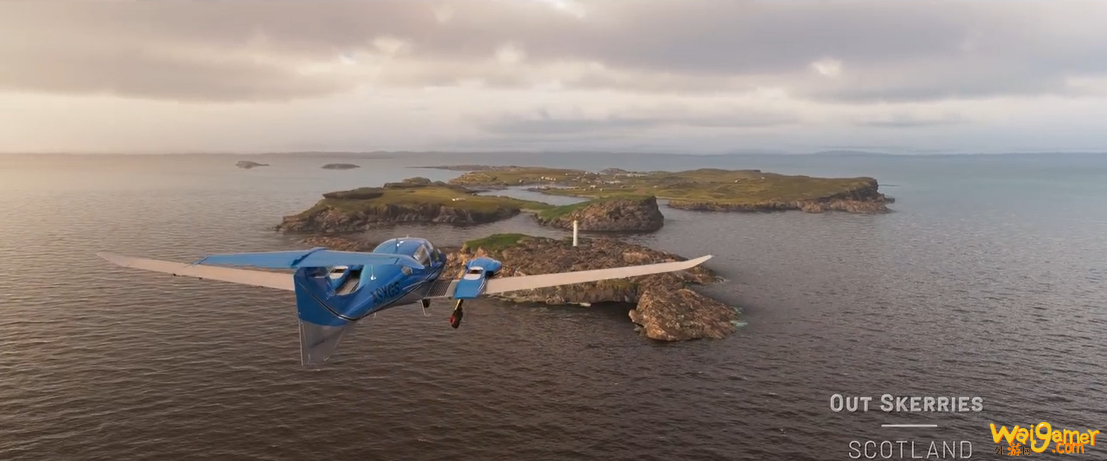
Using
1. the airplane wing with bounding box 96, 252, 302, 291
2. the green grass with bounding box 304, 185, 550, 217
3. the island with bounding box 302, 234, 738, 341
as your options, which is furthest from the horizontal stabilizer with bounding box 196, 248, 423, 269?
the green grass with bounding box 304, 185, 550, 217

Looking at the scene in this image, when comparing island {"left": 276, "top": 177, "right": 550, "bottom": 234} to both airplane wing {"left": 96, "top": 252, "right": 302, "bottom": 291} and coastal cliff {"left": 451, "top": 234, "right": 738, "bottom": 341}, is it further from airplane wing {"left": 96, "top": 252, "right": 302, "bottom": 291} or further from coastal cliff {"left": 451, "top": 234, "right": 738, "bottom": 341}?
airplane wing {"left": 96, "top": 252, "right": 302, "bottom": 291}

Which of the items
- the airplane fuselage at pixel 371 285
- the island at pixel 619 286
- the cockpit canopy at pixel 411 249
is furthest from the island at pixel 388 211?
→ the airplane fuselage at pixel 371 285

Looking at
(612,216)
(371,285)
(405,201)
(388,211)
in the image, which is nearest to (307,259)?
(371,285)

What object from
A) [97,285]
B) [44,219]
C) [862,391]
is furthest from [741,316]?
[44,219]

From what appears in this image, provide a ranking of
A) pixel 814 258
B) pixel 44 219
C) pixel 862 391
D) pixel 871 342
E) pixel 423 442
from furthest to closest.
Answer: pixel 44 219 → pixel 814 258 → pixel 871 342 → pixel 862 391 → pixel 423 442

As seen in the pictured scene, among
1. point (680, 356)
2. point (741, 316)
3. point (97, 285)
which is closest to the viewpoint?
point (680, 356)

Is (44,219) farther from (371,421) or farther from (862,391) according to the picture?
(862,391)

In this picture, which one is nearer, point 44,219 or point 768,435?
point 768,435
